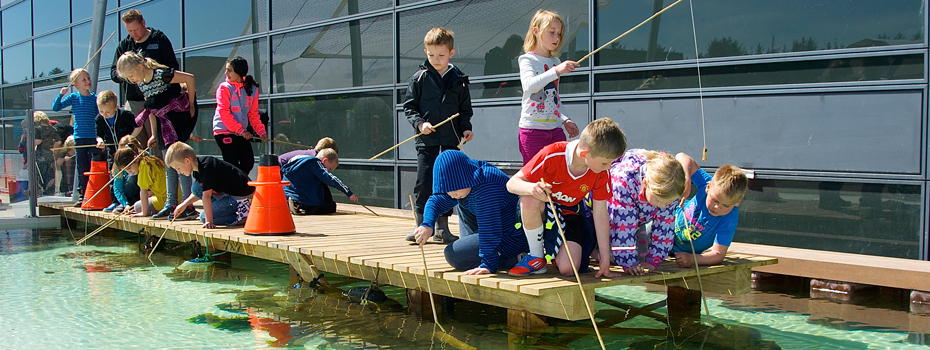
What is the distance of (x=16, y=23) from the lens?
1585 cm

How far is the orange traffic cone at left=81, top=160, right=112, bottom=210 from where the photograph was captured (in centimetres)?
816

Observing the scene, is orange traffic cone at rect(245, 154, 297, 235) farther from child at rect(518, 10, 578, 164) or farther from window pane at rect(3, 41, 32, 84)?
window pane at rect(3, 41, 32, 84)

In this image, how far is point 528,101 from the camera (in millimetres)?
4684

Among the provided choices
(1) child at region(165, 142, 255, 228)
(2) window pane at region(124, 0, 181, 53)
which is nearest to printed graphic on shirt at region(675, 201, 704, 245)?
(1) child at region(165, 142, 255, 228)

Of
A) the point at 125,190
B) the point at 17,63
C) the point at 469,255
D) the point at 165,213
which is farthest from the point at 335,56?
the point at 17,63

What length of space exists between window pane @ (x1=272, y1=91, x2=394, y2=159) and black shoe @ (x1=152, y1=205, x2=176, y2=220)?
2.40 m

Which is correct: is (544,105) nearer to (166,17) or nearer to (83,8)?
(166,17)

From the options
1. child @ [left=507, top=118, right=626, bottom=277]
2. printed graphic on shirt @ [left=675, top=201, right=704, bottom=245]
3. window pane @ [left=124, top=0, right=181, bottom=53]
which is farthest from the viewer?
window pane @ [left=124, top=0, right=181, bottom=53]

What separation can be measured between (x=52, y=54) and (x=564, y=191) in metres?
14.2

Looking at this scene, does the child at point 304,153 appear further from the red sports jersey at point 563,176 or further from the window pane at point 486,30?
the red sports jersey at point 563,176

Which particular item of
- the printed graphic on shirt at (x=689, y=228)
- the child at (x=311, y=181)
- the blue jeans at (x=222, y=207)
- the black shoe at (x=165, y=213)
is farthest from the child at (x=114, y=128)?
the printed graphic on shirt at (x=689, y=228)

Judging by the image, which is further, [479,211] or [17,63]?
[17,63]

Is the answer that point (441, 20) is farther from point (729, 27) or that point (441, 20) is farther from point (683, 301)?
point (683, 301)

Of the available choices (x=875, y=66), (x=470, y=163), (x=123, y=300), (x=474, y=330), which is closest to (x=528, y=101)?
(x=470, y=163)
